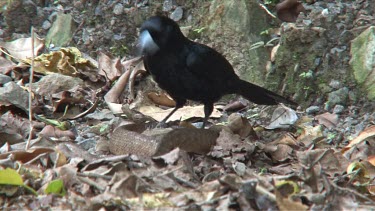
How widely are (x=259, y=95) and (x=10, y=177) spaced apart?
2381 millimetres

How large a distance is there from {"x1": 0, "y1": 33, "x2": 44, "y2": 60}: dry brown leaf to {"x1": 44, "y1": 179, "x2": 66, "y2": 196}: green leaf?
2.74m

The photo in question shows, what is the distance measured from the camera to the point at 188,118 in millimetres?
5164

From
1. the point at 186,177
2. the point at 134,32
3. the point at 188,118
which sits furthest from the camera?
the point at 134,32

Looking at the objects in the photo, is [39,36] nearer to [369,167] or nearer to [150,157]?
[150,157]

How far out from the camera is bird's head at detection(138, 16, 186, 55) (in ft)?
15.0

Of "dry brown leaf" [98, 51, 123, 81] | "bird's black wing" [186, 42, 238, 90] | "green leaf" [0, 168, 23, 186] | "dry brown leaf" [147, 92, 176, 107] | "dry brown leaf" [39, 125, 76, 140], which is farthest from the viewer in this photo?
"dry brown leaf" [98, 51, 123, 81]

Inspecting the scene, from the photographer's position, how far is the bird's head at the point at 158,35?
4.57 m

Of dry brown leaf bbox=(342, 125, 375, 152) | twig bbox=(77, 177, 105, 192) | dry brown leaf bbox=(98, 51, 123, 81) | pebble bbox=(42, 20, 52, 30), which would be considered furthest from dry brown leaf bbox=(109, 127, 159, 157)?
pebble bbox=(42, 20, 52, 30)

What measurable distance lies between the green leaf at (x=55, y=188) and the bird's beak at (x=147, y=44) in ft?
5.89

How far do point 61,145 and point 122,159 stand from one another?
61 cm

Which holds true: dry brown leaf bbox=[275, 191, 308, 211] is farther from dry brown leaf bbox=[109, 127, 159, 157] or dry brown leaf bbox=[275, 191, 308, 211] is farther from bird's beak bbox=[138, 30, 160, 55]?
bird's beak bbox=[138, 30, 160, 55]

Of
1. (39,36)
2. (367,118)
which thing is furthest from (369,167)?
(39,36)

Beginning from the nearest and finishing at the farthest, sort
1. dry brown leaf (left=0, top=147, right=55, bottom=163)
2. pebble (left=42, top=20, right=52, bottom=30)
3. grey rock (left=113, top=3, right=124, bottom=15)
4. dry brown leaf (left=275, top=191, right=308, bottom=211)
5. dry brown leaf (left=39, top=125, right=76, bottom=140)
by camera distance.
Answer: dry brown leaf (left=275, top=191, right=308, bottom=211) < dry brown leaf (left=0, top=147, right=55, bottom=163) < dry brown leaf (left=39, top=125, right=76, bottom=140) < grey rock (left=113, top=3, right=124, bottom=15) < pebble (left=42, top=20, right=52, bottom=30)

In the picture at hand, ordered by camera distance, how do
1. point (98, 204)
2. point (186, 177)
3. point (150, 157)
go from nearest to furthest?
1. point (98, 204)
2. point (186, 177)
3. point (150, 157)
